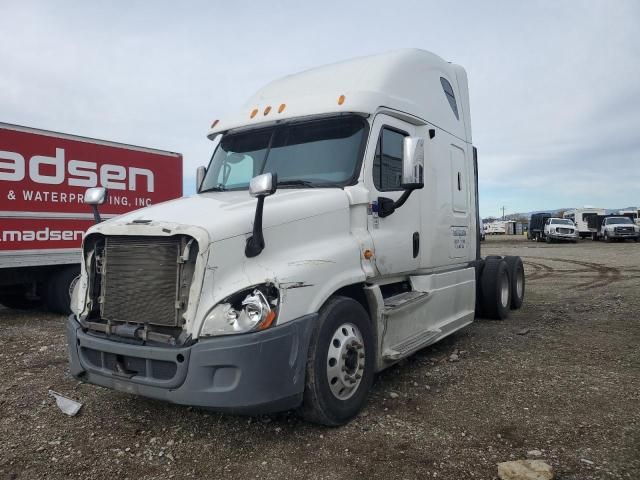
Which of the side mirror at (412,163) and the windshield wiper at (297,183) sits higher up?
the side mirror at (412,163)

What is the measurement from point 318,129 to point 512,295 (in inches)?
227

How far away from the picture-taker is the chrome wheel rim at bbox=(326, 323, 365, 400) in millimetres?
3758

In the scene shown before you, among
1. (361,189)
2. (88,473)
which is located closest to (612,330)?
(361,189)

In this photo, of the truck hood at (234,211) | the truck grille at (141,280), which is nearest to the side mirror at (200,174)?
the truck hood at (234,211)

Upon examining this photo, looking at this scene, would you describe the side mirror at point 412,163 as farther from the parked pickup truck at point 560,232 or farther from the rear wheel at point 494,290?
the parked pickup truck at point 560,232

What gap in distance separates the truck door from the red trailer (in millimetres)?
6295

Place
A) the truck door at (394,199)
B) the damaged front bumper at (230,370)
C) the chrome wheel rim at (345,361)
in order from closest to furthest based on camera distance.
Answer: the damaged front bumper at (230,370) < the chrome wheel rim at (345,361) < the truck door at (394,199)

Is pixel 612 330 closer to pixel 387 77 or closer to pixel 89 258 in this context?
pixel 387 77

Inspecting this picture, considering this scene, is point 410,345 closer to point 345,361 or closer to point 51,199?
point 345,361

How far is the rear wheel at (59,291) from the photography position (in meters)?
8.71

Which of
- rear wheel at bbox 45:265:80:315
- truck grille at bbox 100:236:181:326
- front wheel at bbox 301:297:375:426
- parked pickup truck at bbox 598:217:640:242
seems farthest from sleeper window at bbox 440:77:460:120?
parked pickup truck at bbox 598:217:640:242

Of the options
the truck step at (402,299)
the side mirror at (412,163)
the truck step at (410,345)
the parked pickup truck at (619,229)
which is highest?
the side mirror at (412,163)

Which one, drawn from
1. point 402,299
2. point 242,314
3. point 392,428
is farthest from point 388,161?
point 392,428

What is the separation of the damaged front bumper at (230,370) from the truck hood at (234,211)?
2.40 ft
